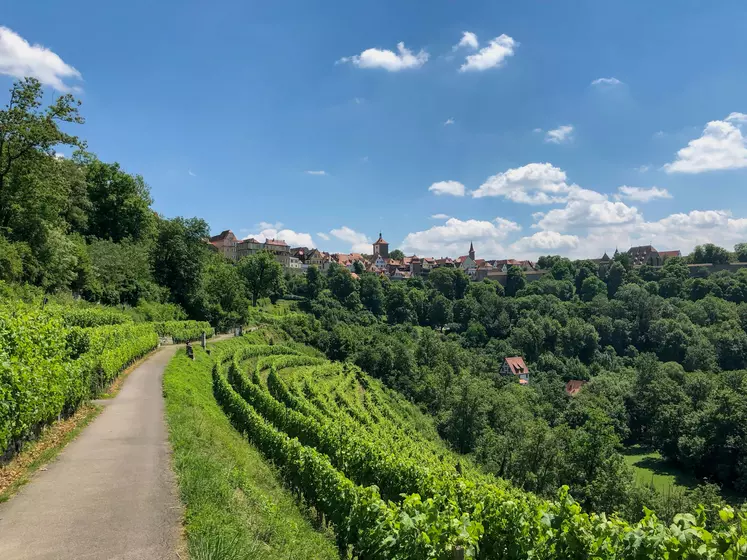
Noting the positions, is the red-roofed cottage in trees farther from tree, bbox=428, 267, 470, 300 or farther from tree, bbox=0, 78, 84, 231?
tree, bbox=0, 78, 84, 231

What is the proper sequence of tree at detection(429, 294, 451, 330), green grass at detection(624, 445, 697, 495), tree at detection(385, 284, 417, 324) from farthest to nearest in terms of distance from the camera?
tree at detection(429, 294, 451, 330)
tree at detection(385, 284, 417, 324)
green grass at detection(624, 445, 697, 495)

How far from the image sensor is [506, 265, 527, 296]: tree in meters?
136

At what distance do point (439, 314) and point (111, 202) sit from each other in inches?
2992

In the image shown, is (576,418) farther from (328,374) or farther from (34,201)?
(34,201)

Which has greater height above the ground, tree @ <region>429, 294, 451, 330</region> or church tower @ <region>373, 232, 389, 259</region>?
church tower @ <region>373, 232, 389, 259</region>

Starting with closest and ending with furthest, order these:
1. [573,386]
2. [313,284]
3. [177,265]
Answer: [177,265] < [573,386] < [313,284]

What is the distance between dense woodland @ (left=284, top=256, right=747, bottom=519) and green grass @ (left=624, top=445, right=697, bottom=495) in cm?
143

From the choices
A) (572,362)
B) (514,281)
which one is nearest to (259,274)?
(572,362)

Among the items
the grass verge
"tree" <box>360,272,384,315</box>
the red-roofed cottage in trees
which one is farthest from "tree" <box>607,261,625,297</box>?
the grass verge

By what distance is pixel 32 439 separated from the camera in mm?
11141

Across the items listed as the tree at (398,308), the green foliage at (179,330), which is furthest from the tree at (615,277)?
the green foliage at (179,330)

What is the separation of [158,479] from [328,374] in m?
42.4

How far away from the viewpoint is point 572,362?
310ft

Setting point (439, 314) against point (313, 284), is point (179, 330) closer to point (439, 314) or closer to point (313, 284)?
point (313, 284)
